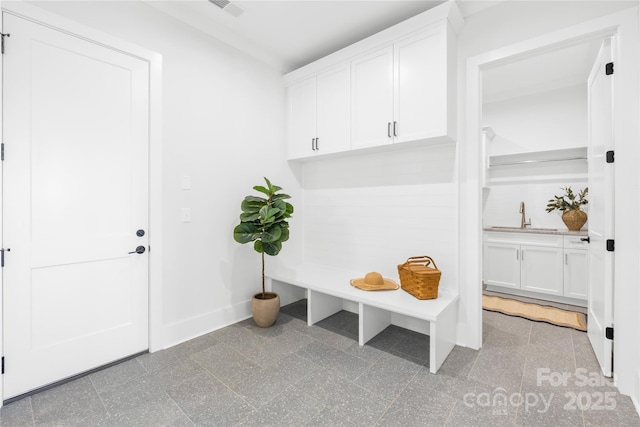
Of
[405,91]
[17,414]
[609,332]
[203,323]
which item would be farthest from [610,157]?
[17,414]

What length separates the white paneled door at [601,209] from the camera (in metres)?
1.95

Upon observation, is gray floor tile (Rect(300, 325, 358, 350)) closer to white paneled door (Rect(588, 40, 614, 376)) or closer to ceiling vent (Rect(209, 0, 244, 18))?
white paneled door (Rect(588, 40, 614, 376))

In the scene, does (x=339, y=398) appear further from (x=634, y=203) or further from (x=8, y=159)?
(x=8, y=159)

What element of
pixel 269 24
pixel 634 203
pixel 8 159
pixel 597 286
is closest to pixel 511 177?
pixel 597 286

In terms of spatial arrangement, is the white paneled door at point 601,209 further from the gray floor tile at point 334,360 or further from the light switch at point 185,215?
the light switch at point 185,215

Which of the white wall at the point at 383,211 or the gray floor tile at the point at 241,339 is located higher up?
the white wall at the point at 383,211

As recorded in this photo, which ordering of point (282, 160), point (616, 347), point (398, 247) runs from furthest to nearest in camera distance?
point (282, 160)
point (398, 247)
point (616, 347)

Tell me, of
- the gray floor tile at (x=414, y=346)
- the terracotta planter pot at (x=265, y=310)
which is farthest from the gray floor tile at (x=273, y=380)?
the gray floor tile at (x=414, y=346)

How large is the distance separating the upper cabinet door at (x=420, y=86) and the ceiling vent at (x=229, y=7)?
4.55 feet

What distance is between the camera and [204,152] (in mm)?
2680

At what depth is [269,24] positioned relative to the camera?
2.67 meters

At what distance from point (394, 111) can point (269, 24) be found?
142 centimetres

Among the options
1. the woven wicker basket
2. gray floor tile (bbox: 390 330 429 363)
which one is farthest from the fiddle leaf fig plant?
gray floor tile (bbox: 390 330 429 363)

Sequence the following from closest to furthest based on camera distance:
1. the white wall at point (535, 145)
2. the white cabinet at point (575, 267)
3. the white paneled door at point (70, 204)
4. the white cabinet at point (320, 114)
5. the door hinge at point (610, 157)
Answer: the white paneled door at point (70, 204) → the door hinge at point (610, 157) → the white cabinet at point (320, 114) → the white cabinet at point (575, 267) → the white wall at point (535, 145)
